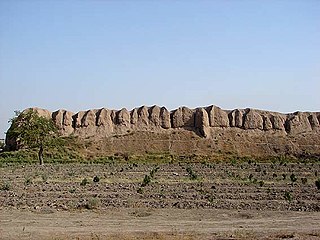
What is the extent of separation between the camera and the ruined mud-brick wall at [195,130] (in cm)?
10225

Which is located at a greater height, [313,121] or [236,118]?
[236,118]

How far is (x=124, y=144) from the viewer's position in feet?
337

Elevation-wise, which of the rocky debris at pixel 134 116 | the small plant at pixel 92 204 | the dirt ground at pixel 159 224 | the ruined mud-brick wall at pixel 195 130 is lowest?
the dirt ground at pixel 159 224

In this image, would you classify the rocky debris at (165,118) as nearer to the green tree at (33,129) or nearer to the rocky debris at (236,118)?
the rocky debris at (236,118)

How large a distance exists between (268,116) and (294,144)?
42.2 ft

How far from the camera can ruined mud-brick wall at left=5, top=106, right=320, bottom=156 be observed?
102 m

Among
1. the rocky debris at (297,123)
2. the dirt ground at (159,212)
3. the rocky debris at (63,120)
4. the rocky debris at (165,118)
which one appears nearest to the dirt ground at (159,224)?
the dirt ground at (159,212)

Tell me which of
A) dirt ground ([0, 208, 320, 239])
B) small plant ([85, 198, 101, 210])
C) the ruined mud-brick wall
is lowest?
dirt ground ([0, 208, 320, 239])

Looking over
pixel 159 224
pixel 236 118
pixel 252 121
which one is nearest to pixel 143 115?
pixel 236 118

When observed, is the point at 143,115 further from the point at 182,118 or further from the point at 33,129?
the point at 33,129

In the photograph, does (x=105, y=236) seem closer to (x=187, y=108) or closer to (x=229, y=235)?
(x=229, y=235)

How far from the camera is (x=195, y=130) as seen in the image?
4291 inches

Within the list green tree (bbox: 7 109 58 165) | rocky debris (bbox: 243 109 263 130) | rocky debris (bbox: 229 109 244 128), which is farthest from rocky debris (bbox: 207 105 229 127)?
green tree (bbox: 7 109 58 165)

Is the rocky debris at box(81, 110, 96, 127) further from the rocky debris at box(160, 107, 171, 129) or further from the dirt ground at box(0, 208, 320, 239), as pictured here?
the dirt ground at box(0, 208, 320, 239)
